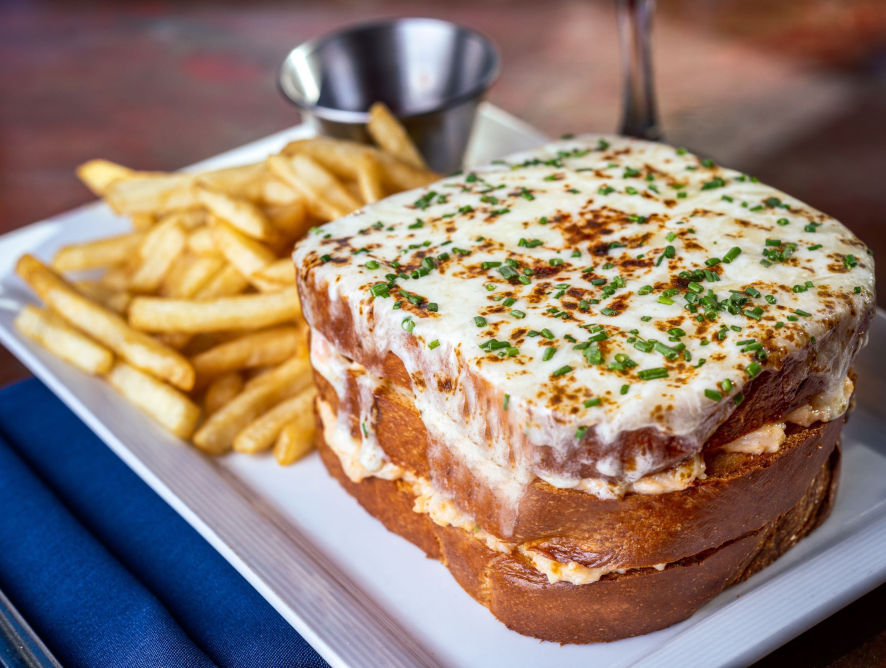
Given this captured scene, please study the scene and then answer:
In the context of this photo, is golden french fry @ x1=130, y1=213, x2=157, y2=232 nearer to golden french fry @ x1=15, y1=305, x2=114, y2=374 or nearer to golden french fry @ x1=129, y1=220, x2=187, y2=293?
golden french fry @ x1=129, y1=220, x2=187, y2=293

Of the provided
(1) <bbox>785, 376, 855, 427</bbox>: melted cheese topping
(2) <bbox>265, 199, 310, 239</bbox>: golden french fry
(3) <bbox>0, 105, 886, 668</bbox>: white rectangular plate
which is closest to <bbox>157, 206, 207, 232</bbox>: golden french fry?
(2) <bbox>265, 199, 310, 239</bbox>: golden french fry

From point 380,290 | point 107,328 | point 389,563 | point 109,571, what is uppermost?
point 380,290

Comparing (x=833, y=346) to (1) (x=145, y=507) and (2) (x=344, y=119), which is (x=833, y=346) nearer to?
(1) (x=145, y=507)

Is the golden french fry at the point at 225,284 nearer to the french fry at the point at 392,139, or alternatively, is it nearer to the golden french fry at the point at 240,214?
the golden french fry at the point at 240,214

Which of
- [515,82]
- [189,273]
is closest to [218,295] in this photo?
[189,273]

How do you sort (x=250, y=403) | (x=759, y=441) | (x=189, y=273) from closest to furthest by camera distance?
(x=759, y=441) → (x=250, y=403) → (x=189, y=273)

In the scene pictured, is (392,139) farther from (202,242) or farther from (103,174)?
(103,174)

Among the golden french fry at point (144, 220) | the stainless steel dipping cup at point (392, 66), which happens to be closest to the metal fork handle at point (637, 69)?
the stainless steel dipping cup at point (392, 66)
